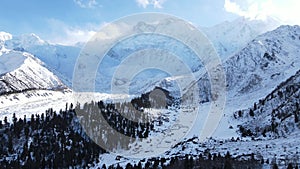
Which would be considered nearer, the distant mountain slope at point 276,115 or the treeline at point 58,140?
the distant mountain slope at point 276,115

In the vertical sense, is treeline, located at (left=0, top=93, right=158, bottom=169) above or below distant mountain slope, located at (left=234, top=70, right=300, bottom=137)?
below

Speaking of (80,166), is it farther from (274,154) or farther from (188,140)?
(274,154)

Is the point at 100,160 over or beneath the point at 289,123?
beneath

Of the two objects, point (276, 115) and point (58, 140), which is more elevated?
point (276, 115)

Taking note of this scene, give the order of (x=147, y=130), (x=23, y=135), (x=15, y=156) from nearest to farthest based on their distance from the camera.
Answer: (x=15, y=156) < (x=23, y=135) < (x=147, y=130)

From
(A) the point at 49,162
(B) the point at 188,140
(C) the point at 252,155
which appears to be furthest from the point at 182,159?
(A) the point at 49,162

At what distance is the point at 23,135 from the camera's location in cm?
17838

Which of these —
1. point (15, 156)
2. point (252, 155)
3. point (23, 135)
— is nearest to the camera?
point (252, 155)

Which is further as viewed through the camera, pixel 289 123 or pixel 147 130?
pixel 147 130

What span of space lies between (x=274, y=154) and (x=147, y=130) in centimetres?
8451

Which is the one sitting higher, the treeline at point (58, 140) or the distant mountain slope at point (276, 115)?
the distant mountain slope at point (276, 115)

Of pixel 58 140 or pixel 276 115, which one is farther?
pixel 58 140

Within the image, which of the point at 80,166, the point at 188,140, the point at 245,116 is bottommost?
the point at 80,166

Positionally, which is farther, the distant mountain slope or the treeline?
the treeline
